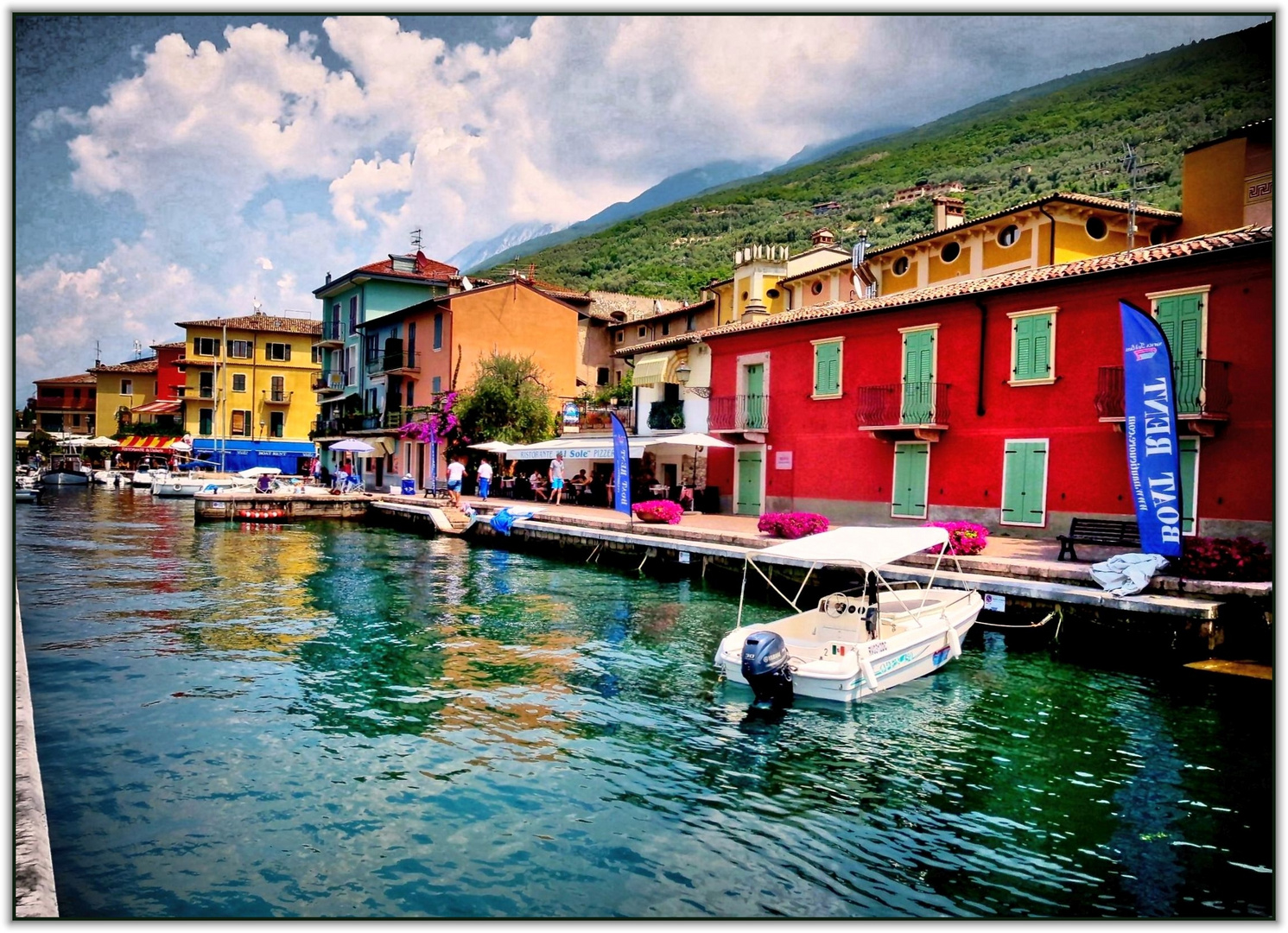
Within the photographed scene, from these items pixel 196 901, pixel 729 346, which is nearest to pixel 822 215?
pixel 729 346

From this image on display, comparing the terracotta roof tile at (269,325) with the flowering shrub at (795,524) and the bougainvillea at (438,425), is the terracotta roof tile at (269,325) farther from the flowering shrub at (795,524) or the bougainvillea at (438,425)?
the flowering shrub at (795,524)

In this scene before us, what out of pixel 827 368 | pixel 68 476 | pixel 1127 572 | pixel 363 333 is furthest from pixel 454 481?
pixel 68 476

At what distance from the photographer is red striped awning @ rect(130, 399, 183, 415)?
7181 cm

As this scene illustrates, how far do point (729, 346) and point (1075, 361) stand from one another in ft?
39.5

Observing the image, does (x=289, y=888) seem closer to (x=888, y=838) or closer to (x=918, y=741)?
(x=888, y=838)

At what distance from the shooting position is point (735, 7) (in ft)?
16.8

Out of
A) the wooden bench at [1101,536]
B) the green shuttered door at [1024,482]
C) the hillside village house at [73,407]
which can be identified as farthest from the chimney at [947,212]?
the hillside village house at [73,407]

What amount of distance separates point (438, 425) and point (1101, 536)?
31683mm

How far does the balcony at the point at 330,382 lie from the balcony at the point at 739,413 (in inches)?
1420

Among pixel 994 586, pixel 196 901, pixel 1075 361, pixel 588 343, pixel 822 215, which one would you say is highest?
pixel 822 215

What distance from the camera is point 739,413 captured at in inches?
1101

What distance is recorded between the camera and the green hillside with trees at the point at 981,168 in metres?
10.1

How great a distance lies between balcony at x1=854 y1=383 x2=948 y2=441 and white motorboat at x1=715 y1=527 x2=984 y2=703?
8684 millimetres

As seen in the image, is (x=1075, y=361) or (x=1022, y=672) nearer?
(x=1022, y=672)
